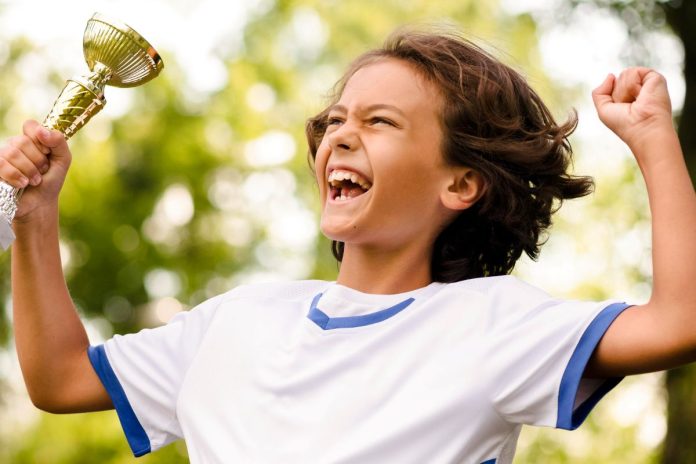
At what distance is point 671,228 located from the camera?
1.86 metres

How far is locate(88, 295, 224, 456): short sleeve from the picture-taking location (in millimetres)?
2396

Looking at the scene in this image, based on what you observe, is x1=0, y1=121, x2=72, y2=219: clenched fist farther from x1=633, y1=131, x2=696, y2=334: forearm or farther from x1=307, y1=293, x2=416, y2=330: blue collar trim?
x1=633, y1=131, x2=696, y2=334: forearm

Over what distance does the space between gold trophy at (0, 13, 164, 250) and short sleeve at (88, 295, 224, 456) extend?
49 centimetres

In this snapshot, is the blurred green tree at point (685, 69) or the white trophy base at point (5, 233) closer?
the white trophy base at point (5, 233)

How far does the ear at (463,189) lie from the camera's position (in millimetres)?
2455

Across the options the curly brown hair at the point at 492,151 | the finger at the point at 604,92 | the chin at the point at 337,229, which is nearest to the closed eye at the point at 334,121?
the curly brown hair at the point at 492,151

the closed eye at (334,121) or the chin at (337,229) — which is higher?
the closed eye at (334,121)

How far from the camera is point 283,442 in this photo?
2127 millimetres

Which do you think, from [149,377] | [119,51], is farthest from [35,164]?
[149,377]

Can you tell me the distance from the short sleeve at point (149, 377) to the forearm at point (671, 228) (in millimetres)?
1029

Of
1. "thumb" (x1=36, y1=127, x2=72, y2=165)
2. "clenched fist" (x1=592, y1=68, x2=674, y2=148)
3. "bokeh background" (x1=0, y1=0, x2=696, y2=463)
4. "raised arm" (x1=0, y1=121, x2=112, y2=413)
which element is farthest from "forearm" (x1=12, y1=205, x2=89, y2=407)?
"bokeh background" (x1=0, y1=0, x2=696, y2=463)

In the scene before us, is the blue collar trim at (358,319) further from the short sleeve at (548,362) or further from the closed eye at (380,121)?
the closed eye at (380,121)

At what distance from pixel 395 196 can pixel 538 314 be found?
461 millimetres

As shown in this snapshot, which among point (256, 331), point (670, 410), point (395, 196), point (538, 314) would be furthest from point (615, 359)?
point (670, 410)
